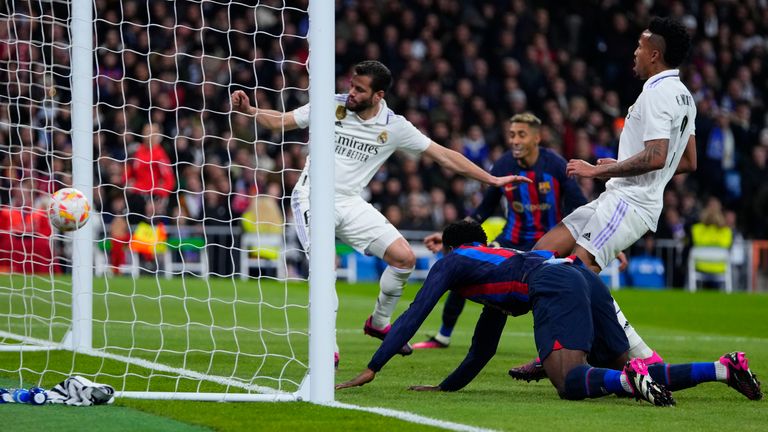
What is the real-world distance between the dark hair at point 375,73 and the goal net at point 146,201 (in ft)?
2.26

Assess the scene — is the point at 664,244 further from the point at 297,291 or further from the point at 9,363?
the point at 9,363

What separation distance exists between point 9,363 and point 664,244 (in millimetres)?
16221

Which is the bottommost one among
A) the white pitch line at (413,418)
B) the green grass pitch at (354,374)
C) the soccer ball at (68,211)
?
the green grass pitch at (354,374)

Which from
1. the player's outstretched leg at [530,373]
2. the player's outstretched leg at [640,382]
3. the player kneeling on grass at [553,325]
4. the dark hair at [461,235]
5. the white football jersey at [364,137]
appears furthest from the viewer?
the white football jersey at [364,137]

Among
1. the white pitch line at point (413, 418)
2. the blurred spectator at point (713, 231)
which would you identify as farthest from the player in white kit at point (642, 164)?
the blurred spectator at point (713, 231)

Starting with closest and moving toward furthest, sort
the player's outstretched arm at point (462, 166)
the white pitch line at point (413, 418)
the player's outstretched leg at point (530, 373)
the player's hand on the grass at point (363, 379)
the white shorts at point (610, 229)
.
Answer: the white pitch line at point (413, 418) → the player's hand on the grass at point (363, 379) → the player's outstretched leg at point (530, 373) → the white shorts at point (610, 229) → the player's outstretched arm at point (462, 166)

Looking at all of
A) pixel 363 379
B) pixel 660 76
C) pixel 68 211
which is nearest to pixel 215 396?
pixel 363 379

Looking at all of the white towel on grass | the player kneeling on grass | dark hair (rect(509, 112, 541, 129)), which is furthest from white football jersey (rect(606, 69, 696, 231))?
the white towel on grass

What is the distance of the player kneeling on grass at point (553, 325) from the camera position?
6.70 metres

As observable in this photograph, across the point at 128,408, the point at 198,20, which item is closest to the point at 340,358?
the point at 128,408

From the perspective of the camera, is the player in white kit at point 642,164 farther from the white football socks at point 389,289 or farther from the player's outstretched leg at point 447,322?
the player's outstretched leg at point 447,322

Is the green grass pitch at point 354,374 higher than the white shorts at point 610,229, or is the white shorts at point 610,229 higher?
the white shorts at point 610,229

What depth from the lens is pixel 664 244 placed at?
2277cm

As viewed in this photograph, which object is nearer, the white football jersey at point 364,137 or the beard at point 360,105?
the beard at point 360,105
